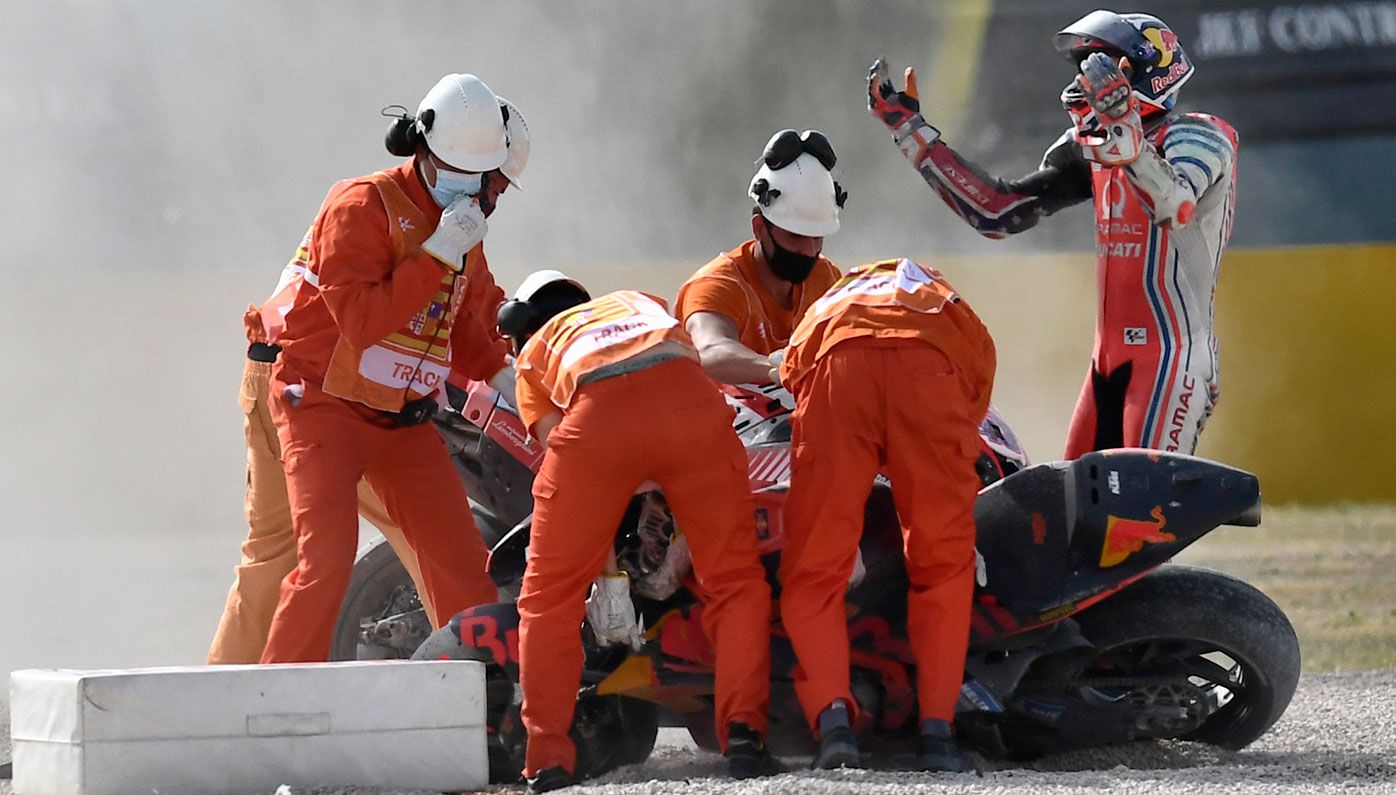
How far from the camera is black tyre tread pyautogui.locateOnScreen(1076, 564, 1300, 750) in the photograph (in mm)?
4727

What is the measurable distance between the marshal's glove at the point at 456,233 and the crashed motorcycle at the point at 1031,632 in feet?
2.74

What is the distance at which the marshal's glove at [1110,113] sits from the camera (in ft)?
16.8

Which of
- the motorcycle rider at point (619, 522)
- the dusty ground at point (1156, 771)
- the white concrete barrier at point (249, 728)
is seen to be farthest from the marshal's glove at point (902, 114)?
the white concrete barrier at point (249, 728)

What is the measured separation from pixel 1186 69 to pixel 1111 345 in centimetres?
86

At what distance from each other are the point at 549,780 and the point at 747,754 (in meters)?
0.48

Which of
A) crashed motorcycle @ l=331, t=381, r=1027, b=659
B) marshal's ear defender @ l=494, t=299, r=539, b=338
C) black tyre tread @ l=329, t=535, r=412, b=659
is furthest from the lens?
black tyre tread @ l=329, t=535, r=412, b=659

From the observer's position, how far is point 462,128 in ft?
17.3

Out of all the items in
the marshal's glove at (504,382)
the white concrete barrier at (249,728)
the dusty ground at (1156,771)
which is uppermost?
the marshal's glove at (504,382)

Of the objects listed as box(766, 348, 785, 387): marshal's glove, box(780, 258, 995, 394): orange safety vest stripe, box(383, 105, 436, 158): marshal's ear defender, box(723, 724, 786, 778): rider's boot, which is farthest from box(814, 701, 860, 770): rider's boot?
box(383, 105, 436, 158): marshal's ear defender

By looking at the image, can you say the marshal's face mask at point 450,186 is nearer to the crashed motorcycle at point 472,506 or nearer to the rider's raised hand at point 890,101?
the crashed motorcycle at point 472,506

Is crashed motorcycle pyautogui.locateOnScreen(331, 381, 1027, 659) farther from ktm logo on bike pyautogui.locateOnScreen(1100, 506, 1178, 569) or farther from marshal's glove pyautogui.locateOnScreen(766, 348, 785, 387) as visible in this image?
ktm logo on bike pyautogui.locateOnScreen(1100, 506, 1178, 569)

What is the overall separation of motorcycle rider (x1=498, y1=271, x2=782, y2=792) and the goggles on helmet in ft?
3.02

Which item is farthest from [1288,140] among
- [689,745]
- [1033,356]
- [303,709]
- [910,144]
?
[303,709]

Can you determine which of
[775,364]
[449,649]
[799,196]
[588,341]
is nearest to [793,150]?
[799,196]
